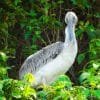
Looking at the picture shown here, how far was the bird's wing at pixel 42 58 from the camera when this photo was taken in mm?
5805

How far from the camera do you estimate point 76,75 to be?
7070mm

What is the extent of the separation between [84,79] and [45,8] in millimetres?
2354

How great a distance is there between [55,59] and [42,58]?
0.21 meters

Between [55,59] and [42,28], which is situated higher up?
[42,28]

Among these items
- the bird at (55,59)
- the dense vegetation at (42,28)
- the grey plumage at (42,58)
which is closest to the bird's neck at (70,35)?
the bird at (55,59)

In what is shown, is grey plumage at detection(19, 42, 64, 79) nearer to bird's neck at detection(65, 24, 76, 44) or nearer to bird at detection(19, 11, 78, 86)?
bird at detection(19, 11, 78, 86)

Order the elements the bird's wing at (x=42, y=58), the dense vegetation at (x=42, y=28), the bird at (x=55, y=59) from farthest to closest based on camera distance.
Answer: the dense vegetation at (x=42, y=28) < the bird's wing at (x=42, y=58) < the bird at (x=55, y=59)

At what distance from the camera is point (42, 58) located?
5.93 meters

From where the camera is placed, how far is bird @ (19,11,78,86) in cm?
567

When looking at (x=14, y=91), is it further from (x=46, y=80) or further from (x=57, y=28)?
(x=57, y=28)

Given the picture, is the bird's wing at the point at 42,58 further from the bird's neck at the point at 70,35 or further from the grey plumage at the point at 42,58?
the bird's neck at the point at 70,35

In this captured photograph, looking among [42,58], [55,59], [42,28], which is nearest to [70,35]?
[55,59]

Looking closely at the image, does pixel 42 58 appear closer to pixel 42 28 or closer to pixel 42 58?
pixel 42 58

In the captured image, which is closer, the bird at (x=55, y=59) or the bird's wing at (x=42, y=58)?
the bird at (x=55, y=59)
